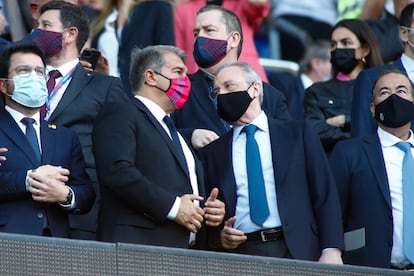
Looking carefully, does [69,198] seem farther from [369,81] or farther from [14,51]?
[369,81]

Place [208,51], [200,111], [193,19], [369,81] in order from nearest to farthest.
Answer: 1. [200,111]
2. [208,51]
3. [369,81]
4. [193,19]

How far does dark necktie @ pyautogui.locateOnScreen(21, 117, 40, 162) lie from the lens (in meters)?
9.60

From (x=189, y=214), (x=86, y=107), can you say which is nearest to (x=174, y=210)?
(x=189, y=214)

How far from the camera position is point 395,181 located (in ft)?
33.7

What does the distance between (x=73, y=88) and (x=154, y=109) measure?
0.88 m

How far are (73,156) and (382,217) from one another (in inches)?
82.1

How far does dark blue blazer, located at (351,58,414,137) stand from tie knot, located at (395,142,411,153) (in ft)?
1.61

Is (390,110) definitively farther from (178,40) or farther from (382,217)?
(178,40)

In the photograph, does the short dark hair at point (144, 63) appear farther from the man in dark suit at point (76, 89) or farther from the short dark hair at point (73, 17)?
the short dark hair at point (73, 17)

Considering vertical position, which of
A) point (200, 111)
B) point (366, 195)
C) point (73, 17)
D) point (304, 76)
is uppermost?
point (73, 17)

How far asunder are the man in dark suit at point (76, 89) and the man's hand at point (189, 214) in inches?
37.6

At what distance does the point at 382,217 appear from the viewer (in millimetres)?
10141

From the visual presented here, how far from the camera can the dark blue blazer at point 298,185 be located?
9680 mm

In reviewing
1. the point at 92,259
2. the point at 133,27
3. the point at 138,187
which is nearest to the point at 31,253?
the point at 92,259
